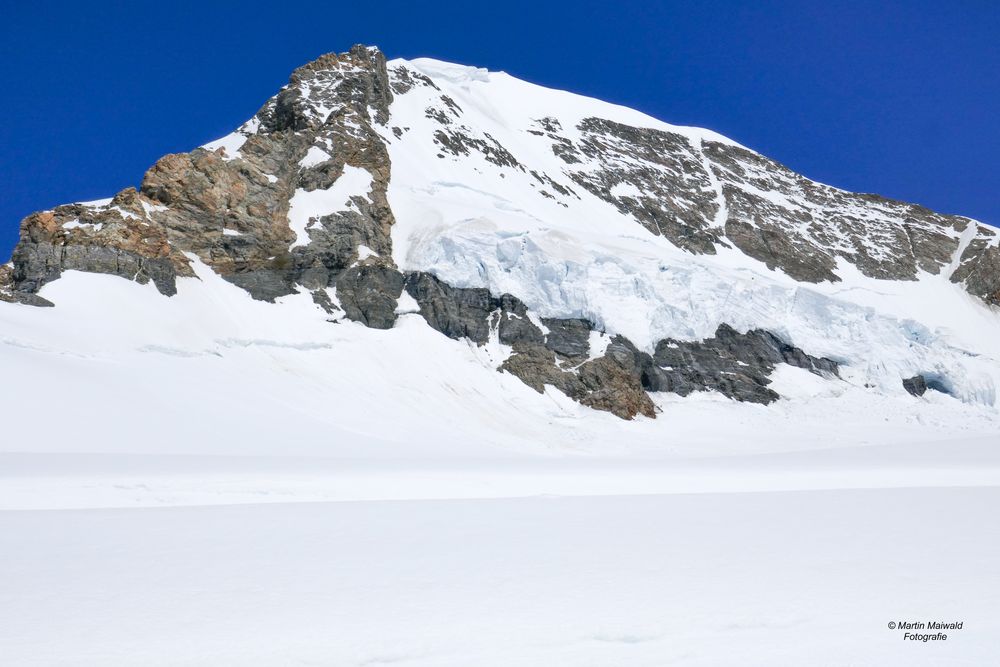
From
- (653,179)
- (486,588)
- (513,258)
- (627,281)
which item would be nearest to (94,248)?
(513,258)

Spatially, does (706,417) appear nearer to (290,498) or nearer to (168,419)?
(168,419)

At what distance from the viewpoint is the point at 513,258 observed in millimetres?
41031

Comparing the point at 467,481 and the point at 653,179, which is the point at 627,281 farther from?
the point at 653,179

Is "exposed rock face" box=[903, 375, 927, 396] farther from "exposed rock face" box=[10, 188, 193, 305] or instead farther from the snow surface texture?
"exposed rock face" box=[10, 188, 193, 305]

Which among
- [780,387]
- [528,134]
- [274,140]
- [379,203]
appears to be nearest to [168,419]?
[379,203]

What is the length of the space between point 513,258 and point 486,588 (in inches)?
1382

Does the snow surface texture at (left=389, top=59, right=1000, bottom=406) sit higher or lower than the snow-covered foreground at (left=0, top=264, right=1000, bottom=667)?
higher

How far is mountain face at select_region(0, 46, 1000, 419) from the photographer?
3559 cm

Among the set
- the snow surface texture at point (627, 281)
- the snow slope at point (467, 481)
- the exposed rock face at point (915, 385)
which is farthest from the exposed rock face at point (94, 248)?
the exposed rock face at point (915, 385)

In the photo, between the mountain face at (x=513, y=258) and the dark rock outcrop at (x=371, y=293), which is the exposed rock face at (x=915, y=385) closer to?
the mountain face at (x=513, y=258)

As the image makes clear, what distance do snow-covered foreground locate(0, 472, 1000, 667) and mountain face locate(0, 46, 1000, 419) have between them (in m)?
22.6

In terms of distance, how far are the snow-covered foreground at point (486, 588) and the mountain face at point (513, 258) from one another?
888 inches

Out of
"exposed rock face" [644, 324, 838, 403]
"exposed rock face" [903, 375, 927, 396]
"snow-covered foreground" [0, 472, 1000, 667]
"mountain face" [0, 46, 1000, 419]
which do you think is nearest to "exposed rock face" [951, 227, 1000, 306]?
"mountain face" [0, 46, 1000, 419]

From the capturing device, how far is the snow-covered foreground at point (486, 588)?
5125mm
